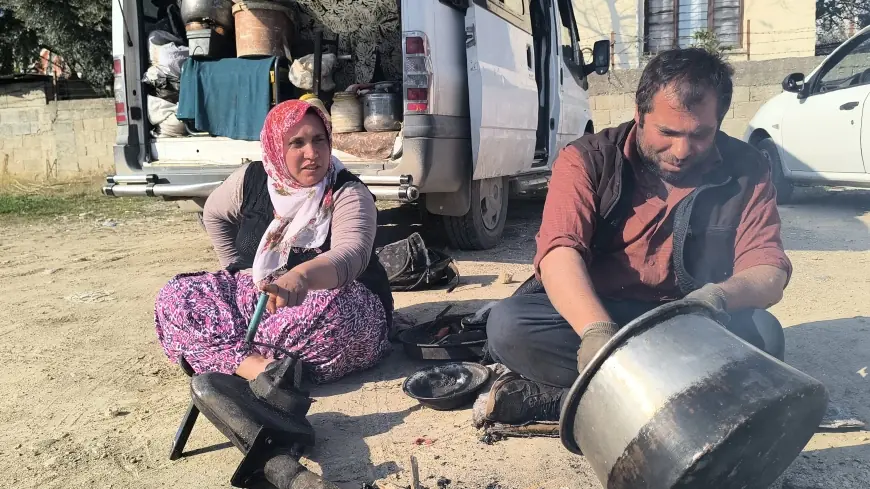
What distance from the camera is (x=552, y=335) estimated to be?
2.26 meters

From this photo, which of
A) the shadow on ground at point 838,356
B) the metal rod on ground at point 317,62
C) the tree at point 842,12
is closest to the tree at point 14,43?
the metal rod on ground at point 317,62

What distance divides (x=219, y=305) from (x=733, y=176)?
196 cm

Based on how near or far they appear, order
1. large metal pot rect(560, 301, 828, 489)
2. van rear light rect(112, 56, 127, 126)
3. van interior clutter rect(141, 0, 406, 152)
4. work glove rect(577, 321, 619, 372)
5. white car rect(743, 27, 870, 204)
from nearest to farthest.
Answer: large metal pot rect(560, 301, 828, 489) → work glove rect(577, 321, 619, 372) → van interior clutter rect(141, 0, 406, 152) → van rear light rect(112, 56, 127, 126) → white car rect(743, 27, 870, 204)

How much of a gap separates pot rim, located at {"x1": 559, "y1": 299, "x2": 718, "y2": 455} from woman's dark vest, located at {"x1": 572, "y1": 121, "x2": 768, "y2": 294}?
1.72 feet

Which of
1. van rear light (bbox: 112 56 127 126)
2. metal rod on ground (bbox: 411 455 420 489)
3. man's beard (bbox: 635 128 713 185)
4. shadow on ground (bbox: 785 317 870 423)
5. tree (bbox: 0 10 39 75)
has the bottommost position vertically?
metal rod on ground (bbox: 411 455 420 489)

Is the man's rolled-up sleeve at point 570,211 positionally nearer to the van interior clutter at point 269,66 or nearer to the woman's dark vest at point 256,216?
the woman's dark vest at point 256,216

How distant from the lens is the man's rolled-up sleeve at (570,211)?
6.82 ft

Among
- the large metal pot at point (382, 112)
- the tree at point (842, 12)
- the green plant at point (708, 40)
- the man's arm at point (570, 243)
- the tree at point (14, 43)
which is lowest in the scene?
the man's arm at point (570, 243)

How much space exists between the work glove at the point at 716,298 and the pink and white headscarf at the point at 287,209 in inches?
56.2

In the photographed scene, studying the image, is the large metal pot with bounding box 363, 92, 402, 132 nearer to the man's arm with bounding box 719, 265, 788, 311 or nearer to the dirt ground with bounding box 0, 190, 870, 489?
the dirt ground with bounding box 0, 190, 870, 489

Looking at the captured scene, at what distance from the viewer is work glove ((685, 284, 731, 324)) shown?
1751 millimetres

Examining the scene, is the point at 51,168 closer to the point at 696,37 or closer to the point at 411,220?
the point at 411,220

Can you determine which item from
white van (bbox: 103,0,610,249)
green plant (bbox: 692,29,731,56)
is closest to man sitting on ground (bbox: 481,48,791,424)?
white van (bbox: 103,0,610,249)

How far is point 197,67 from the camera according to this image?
5.05 meters
